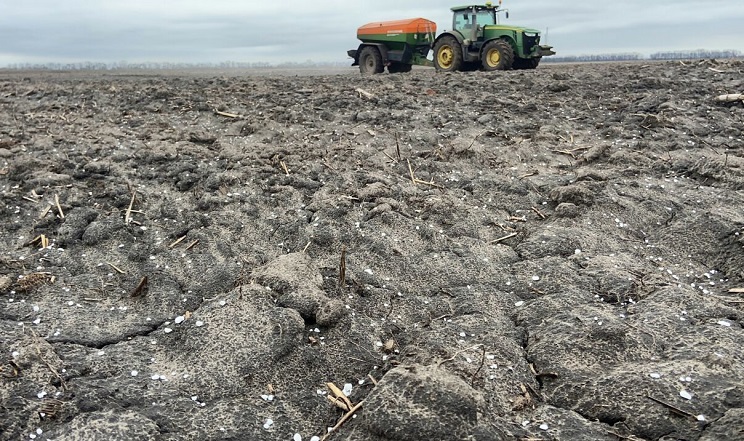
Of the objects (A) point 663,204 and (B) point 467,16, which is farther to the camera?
(B) point 467,16

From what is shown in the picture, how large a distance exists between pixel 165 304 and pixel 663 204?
3669mm

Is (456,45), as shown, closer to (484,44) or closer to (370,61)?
(484,44)

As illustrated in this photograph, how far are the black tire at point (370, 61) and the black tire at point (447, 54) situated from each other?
6.68 ft

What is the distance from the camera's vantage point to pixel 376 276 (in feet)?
10.7

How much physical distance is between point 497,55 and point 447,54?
1.52 metres

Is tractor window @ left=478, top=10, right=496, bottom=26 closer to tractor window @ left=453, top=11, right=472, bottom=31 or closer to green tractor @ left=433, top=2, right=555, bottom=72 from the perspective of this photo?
green tractor @ left=433, top=2, right=555, bottom=72

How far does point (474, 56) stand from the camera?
42.2 feet

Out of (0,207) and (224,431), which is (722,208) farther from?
(0,207)

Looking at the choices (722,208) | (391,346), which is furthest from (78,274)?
(722,208)

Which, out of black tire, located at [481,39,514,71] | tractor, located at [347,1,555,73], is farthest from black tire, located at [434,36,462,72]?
black tire, located at [481,39,514,71]

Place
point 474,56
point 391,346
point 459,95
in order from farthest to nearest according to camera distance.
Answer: point 474,56, point 459,95, point 391,346

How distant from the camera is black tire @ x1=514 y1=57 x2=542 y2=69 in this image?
1325 centimetres

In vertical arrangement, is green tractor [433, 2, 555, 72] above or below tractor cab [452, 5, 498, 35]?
below

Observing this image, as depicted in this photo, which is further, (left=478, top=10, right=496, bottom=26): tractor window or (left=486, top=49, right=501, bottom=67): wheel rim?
(left=478, top=10, right=496, bottom=26): tractor window
